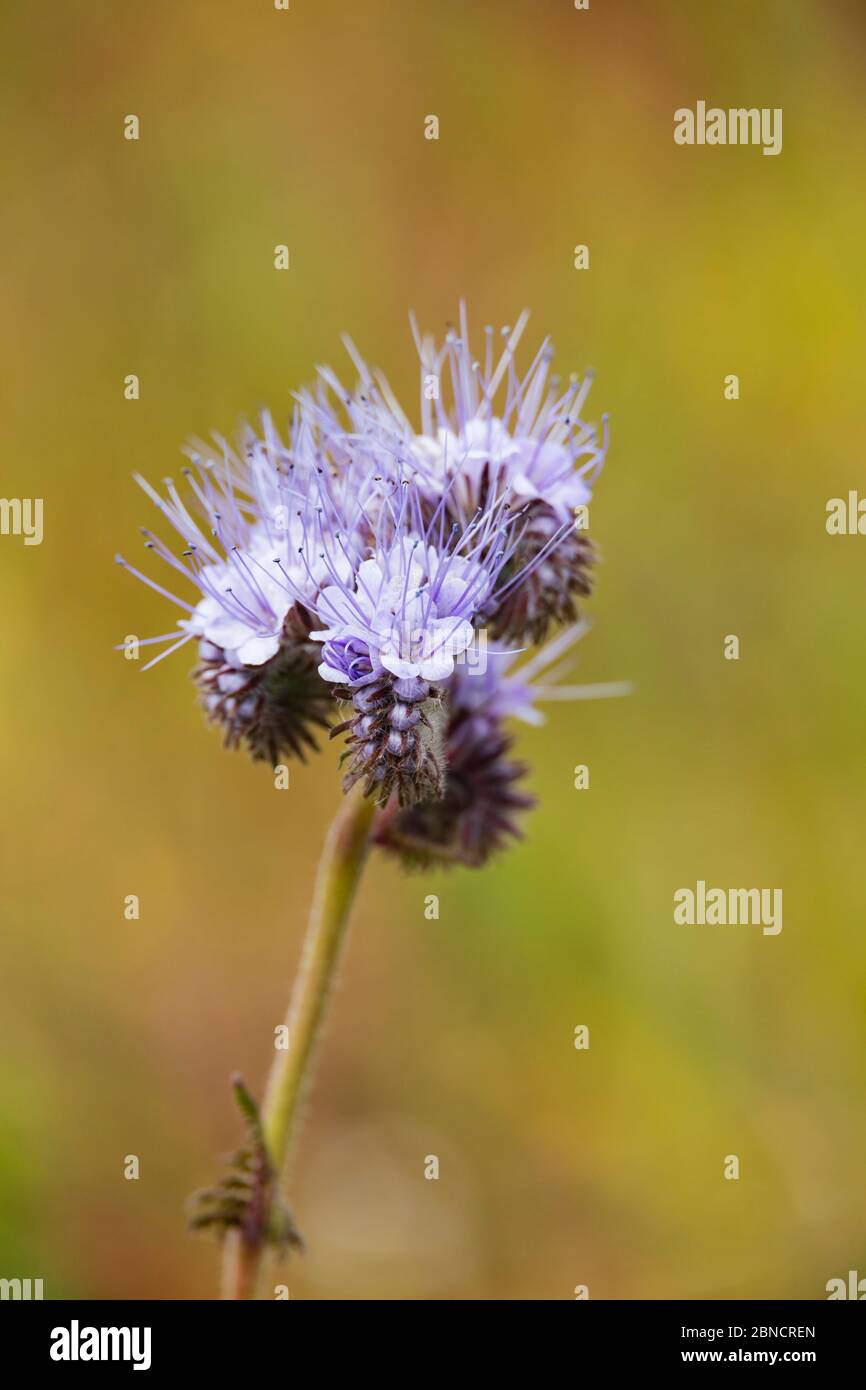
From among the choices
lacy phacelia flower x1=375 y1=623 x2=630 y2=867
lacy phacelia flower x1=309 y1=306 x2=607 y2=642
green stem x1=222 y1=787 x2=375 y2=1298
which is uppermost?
lacy phacelia flower x1=309 y1=306 x2=607 y2=642

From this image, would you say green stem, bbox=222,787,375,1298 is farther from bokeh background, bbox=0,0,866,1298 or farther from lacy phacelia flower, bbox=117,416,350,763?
bokeh background, bbox=0,0,866,1298

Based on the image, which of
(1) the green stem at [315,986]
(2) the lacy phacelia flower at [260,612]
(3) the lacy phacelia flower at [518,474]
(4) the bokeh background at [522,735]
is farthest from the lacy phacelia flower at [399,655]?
(4) the bokeh background at [522,735]

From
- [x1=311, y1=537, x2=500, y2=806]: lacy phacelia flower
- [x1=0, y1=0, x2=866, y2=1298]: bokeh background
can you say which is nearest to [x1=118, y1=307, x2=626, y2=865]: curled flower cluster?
[x1=311, y1=537, x2=500, y2=806]: lacy phacelia flower

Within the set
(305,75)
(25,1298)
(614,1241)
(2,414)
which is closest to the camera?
(25,1298)

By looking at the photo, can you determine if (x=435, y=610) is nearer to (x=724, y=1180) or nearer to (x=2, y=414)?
(x=724, y=1180)

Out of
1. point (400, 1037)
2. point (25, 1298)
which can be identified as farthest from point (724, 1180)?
point (25, 1298)

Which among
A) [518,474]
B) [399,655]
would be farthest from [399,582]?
[518,474]
